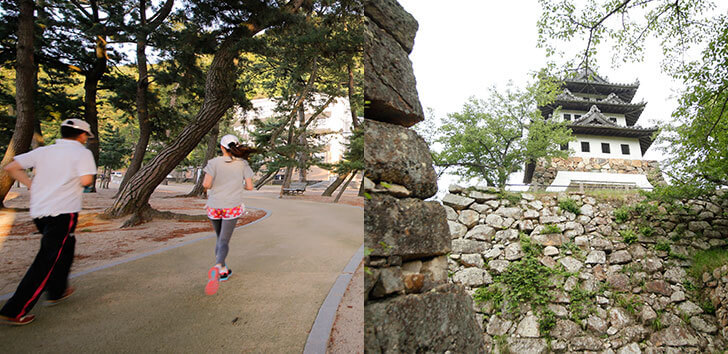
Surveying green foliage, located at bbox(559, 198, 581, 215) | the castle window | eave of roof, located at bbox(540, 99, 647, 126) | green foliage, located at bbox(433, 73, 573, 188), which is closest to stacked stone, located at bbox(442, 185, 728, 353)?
green foliage, located at bbox(559, 198, 581, 215)

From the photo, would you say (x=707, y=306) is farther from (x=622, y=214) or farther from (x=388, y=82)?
(x=388, y=82)

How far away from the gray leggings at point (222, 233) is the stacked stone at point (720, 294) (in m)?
12.9

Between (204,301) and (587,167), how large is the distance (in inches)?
807

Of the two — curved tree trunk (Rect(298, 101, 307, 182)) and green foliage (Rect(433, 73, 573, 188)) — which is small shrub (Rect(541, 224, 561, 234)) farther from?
curved tree trunk (Rect(298, 101, 307, 182))

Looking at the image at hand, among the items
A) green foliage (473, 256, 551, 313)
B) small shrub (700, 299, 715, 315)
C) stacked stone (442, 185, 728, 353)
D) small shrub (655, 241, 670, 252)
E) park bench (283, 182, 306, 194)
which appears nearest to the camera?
park bench (283, 182, 306, 194)

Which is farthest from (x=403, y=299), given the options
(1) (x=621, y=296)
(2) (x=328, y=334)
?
(1) (x=621, y=296)

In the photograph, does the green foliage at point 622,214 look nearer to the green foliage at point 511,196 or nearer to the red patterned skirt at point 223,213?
the green foliage at point 511,196

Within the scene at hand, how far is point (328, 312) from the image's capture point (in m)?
0.71

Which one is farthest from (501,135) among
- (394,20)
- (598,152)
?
(394,20)

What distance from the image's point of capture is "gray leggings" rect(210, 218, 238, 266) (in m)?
0.68

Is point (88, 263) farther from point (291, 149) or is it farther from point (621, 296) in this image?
point (621, 296)

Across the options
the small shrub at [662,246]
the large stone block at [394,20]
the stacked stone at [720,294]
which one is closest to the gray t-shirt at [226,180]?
the large stone block at [394,20]

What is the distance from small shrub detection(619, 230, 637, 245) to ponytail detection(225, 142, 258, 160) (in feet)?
42.6

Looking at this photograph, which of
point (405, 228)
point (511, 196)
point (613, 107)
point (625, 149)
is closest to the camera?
point (405, 228)
